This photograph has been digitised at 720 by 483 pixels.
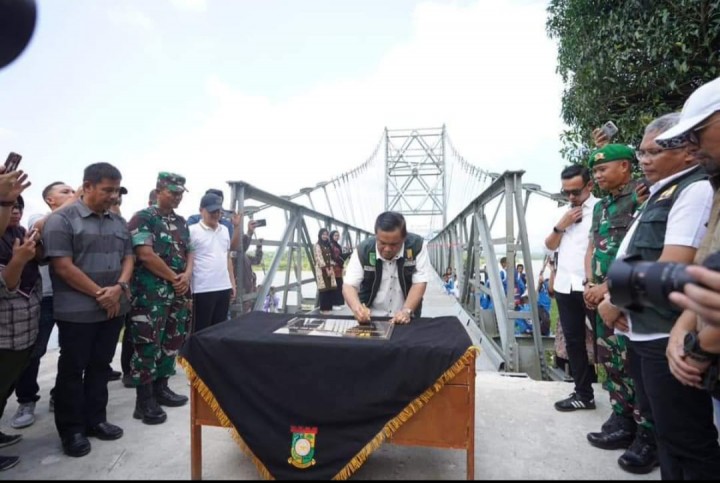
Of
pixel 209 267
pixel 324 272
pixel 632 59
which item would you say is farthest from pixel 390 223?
pixel 632 59

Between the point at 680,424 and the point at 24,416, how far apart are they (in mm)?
2765

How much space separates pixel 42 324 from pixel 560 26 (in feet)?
19.8

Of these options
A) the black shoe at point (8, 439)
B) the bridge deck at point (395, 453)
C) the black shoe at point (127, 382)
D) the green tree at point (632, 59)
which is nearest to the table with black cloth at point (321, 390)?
the bridge deck at point (395, 453)

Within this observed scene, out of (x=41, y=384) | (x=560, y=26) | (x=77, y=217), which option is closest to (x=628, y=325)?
(x=77, y=217)

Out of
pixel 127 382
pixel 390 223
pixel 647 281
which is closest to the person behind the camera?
pixel 647 281

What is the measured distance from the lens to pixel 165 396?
2.10 meters

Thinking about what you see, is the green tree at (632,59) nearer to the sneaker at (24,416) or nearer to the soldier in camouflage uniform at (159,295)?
the soldier in camouflage uniform at (159,295)

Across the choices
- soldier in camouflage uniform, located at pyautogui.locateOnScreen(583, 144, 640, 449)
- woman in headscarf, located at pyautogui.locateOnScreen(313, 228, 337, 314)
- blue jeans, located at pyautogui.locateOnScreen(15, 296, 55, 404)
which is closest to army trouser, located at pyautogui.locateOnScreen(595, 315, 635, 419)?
soldier in camouflage uniform, located at pyautogui.locateOnScreen(583, 144, 640, 449)

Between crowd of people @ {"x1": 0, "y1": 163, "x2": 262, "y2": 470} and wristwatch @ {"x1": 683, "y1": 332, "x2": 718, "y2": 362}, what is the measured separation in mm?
2079

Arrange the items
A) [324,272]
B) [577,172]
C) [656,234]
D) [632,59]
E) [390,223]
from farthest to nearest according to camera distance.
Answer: [324,272], [632,59], [577,172], [390,223], [656,234]

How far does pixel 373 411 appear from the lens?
4.13 ft

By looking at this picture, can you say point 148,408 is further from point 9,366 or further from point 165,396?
point 9,366

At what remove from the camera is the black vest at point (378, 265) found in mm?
1974

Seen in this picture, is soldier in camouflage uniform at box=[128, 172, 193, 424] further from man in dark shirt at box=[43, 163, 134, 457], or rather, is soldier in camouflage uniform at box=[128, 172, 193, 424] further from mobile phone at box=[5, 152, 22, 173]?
mobile phone at box=[5, 152, 22, 173]
